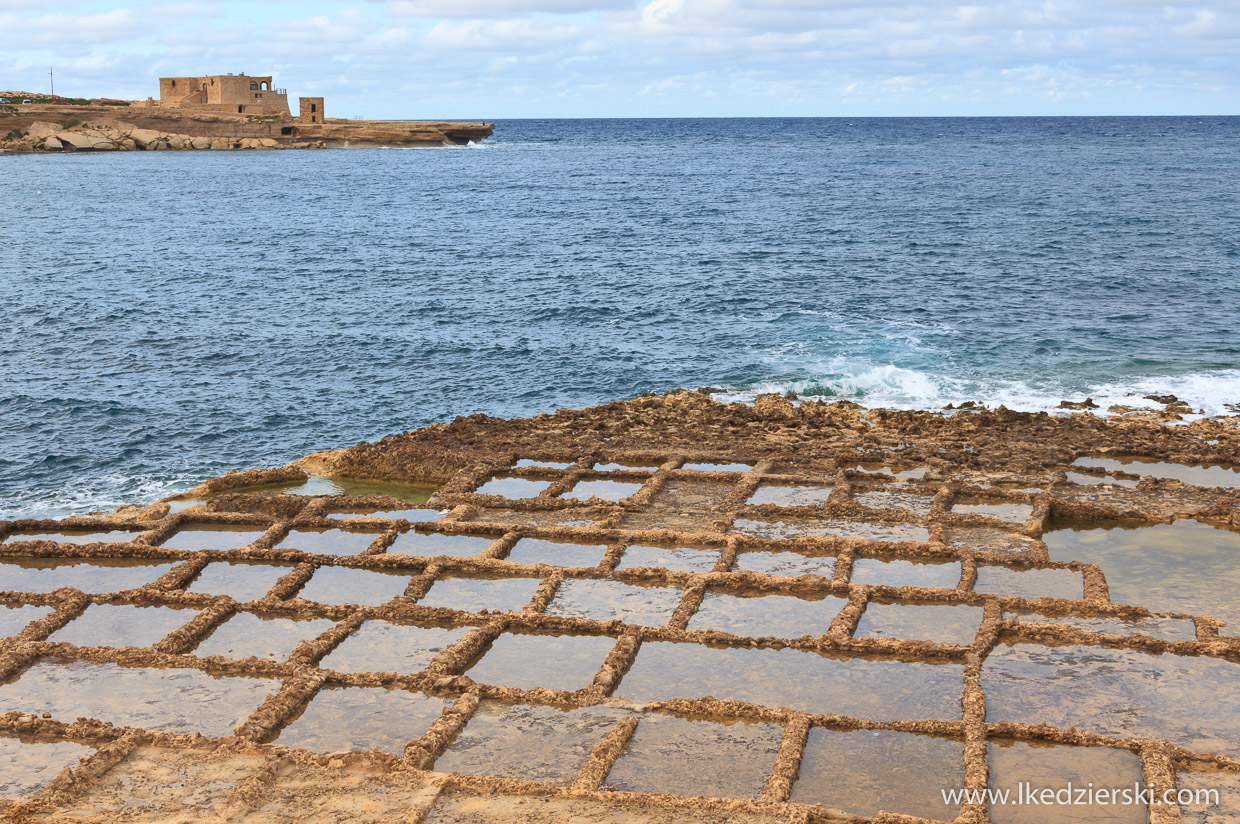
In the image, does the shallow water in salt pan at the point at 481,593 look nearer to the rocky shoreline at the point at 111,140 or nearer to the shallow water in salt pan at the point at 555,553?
the shallow water in salt pan at the point at 555,553

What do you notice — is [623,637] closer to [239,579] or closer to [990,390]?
[239,579]

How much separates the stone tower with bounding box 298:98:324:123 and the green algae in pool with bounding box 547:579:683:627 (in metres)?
132

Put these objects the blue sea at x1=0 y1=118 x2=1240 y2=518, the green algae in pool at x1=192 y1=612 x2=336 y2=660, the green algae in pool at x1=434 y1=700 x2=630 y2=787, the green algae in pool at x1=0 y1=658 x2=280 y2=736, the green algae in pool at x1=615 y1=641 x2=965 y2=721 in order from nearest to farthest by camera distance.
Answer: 1. the green algae in pool at x1=434 y1=700 x2=630 y2=787
2. the green algae in pool at x1=0 y1=658 x2=280 y2=736
3. the green algae in pool at x1=615 y1=641 x2=965 y2=721
4. the green algae in pool at x1=192 y1=612 x2=336 y2=660
5. the blue sea at x1=0 y1=118 x2=1240 y2=518

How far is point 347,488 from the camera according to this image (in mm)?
18969

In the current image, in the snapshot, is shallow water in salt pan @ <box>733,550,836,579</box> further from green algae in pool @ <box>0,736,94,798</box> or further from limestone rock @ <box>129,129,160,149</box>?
limestone rock @ <box>129,129,160,149</box>

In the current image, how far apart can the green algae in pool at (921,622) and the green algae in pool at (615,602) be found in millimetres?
2385

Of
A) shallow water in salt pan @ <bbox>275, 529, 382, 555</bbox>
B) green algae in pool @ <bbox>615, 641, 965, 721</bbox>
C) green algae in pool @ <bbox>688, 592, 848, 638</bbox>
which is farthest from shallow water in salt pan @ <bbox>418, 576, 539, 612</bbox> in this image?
green algae in pool @ <bbox>688, 592, 848, 638</bbox>

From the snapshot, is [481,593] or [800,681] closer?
[800,681]

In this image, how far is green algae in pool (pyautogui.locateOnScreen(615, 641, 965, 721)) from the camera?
11.0 metres

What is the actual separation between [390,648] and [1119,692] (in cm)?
798

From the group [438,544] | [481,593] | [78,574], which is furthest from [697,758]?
[78,574]

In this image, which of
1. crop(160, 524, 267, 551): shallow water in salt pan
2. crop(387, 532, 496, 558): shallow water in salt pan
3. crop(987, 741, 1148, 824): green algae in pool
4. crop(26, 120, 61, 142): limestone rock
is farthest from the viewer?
crop(26, 120, 61, 142): limestone rock

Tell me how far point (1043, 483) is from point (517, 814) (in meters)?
11.6

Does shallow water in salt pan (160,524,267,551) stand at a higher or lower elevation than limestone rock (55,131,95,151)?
lower
